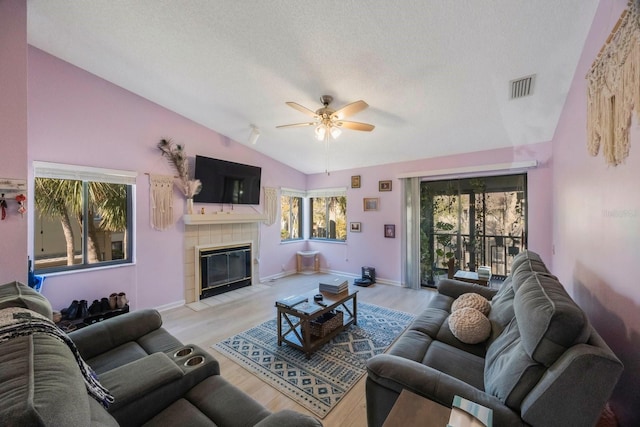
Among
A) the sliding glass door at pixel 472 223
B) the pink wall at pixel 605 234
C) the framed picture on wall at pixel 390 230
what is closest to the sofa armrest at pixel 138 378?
the pink wall at pixel 605 234

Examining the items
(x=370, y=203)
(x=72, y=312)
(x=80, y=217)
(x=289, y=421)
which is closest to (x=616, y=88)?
(x=289, y=421)

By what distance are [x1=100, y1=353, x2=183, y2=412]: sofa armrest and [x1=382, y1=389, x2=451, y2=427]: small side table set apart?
1.04 meters

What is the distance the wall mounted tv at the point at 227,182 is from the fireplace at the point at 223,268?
0.83 meters

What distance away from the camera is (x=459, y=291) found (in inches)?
105

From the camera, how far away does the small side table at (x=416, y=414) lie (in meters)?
0.95

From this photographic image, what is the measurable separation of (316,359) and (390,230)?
9.93 ft

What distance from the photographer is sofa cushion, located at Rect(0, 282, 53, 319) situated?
1.26 m

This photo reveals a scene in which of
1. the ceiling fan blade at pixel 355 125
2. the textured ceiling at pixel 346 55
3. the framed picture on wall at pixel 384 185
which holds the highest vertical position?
the textured ceiling at pixel 346 55

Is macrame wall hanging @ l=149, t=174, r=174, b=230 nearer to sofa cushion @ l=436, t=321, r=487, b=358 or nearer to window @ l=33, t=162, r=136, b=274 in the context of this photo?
window @ l=33, t=162, r=136, b=274

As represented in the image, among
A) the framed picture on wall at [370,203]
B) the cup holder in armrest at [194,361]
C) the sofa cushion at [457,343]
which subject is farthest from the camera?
the framed picture on wall at [370,203]

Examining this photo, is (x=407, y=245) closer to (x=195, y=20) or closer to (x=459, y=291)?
(x=459, y=291)

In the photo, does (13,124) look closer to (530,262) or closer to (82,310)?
(82,310)

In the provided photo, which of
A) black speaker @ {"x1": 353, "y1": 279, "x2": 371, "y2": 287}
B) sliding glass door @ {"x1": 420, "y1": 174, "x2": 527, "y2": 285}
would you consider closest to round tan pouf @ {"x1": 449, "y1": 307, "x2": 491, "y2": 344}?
sliding glass door @ {"x1": 420, "y1": 174, "x2": 527, "y2": 285}

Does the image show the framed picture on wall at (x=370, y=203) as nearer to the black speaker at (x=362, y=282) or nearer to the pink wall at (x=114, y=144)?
the black speaker at (x=362, y=282)
